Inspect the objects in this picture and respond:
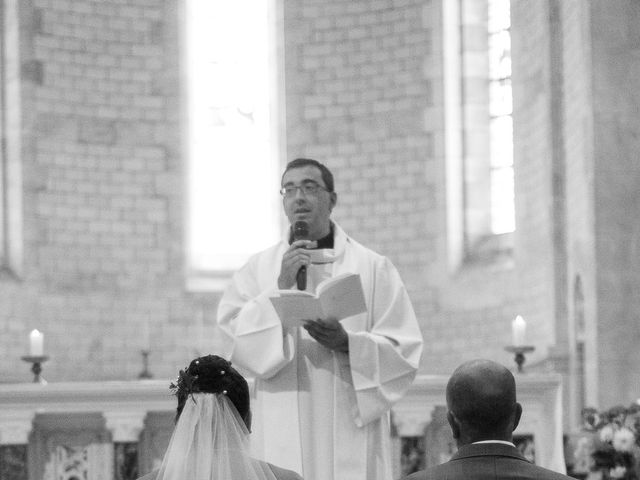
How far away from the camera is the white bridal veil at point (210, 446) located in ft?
11.9

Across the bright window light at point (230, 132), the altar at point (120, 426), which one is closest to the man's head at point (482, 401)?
the altar at point (120, 426)

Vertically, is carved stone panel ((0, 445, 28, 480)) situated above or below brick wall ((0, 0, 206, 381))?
below

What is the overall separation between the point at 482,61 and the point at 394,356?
7.31 m

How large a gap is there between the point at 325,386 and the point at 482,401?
2073 mm

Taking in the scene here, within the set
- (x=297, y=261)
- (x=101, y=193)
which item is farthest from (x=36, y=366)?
(x=101, y=193)

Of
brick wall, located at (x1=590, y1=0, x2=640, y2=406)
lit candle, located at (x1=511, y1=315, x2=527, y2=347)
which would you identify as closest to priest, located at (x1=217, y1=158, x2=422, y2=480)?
lit candle, located at (x1=511, y1=315, x2=527, y2=347)

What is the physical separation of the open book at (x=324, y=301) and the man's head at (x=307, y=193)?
384 mm

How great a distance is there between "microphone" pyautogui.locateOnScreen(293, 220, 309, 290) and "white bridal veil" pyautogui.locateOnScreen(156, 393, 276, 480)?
54.9 inches

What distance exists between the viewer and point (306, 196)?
16.7 ft

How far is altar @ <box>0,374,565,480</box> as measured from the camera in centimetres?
669

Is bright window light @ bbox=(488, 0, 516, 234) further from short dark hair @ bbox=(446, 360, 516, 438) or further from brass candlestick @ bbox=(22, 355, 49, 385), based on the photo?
short dark hair @ bbox=(446, 360, 516, 438)

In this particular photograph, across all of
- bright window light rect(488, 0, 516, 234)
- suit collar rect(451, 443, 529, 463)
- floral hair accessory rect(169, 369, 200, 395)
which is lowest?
suit collar rect(451, 443, 529, 463)

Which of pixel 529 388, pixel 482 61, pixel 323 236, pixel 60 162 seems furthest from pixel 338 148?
pixel 323 236

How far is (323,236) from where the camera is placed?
17.2 feet
